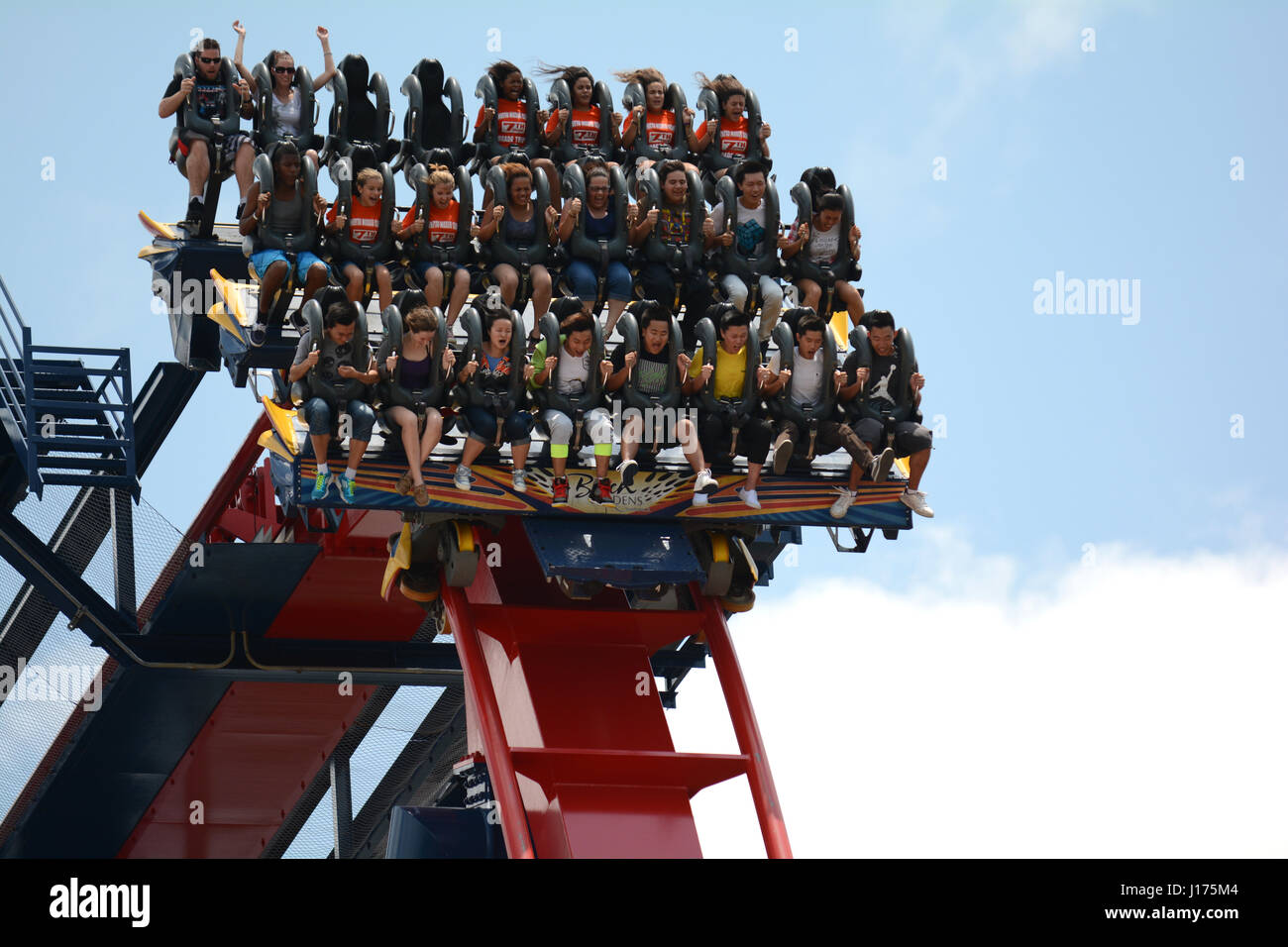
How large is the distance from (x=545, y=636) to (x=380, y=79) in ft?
15.7

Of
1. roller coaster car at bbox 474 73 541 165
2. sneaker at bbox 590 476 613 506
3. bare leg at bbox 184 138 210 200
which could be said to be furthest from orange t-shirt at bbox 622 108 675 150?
sneaker at bbox 590 476 613 506

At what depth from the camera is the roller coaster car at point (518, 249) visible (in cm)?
1559

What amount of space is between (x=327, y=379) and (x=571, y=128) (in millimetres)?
4157

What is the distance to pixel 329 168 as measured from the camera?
53.5ft

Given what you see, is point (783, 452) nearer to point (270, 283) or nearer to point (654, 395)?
point (654, 395)

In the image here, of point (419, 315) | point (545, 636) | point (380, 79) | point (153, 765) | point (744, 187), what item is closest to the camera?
point (419, 315)

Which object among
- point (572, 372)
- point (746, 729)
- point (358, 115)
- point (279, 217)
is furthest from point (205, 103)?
point (746, 729)

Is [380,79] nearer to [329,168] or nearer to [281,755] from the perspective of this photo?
[329,168]

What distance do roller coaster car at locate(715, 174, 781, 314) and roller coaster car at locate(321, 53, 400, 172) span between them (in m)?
2.65

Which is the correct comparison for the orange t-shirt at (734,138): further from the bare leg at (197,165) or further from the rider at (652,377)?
the bare leg at (197,165)

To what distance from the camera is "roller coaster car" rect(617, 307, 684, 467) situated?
14109mm

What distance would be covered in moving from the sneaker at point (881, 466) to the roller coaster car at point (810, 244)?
219cm

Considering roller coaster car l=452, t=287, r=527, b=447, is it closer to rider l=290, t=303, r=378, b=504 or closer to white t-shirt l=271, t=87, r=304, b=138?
rider l=290, t=303, r=378, b=504

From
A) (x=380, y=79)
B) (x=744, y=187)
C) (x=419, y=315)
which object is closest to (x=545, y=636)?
(x=419, y=315)
